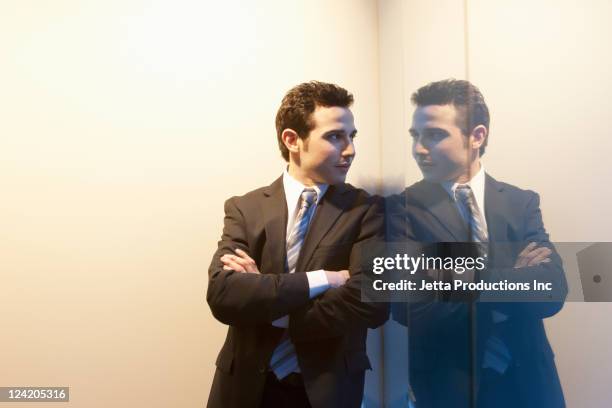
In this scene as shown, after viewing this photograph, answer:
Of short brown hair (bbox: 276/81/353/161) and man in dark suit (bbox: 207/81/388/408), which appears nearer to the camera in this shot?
man in dark suit (bbox: 207/81/388/408)

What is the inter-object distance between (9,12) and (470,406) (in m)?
2.32

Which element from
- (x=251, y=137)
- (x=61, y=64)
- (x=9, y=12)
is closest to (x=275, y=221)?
(x=251, y=137)

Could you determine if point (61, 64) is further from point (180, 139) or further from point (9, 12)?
point (180, 139)

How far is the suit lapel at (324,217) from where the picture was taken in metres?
1.79

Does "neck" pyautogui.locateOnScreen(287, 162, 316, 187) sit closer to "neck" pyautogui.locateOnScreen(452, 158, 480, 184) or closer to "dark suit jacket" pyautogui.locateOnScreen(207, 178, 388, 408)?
"dark suit jacket" pyautogui.locateOnScreen(207, 178, 388, 408)

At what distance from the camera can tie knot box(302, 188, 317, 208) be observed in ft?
6.07

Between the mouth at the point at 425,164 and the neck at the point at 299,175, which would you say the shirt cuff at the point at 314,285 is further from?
the mouth at the point at 425,164

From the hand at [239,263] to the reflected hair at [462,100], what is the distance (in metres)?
0.86

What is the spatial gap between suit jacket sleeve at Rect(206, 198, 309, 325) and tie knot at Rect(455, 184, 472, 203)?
607 millimetres

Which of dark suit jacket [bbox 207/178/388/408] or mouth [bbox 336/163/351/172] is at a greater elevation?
mouth [bbox 336/163/351/172]

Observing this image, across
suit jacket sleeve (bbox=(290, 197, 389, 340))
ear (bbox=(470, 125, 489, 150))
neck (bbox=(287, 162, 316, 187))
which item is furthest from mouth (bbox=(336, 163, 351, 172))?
ear (bbox=(470, 125, 489, 150))

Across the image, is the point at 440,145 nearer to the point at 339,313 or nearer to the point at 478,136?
the point at 478,136

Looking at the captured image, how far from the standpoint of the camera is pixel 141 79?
2.05 meters

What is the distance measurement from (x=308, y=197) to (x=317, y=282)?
0.33m
